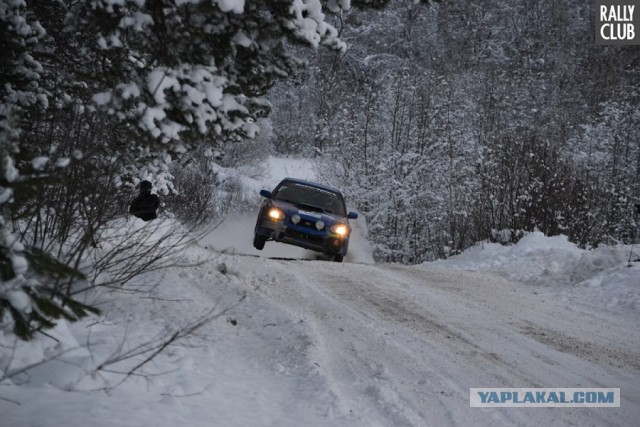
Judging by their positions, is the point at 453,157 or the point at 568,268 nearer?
the point at 568,268

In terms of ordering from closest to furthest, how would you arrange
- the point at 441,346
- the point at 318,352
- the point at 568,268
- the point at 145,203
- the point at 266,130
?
1. the point at 318,352
2. the point at 441,346
3. the point at 145,203
4. the point at 568,268
5. the point at 266,130

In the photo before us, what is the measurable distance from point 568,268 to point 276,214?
5941mm

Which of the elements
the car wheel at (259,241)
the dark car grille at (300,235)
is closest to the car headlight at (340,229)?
the dark car grille at (300,235)

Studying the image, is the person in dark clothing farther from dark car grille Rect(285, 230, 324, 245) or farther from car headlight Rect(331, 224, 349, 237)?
car headlight Rect(331, 224, 349, 237)

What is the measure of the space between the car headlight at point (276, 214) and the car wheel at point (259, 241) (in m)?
0.73

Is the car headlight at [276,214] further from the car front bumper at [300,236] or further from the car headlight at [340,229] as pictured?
the car headlight at [340,229]

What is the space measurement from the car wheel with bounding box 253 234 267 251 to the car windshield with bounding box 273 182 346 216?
36.1 inches

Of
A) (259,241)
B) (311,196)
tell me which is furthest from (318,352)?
(311,196)

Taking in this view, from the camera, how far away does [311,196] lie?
12352 millimetres

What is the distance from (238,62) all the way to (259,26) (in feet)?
1.27

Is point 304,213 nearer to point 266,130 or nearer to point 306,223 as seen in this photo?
point 306,223

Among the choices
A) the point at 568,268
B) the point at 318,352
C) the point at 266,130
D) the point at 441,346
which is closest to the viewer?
the point at 318,352

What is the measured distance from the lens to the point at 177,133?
4.20 metres


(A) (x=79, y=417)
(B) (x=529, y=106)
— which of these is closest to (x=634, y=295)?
(A) (x=79, y=417)
